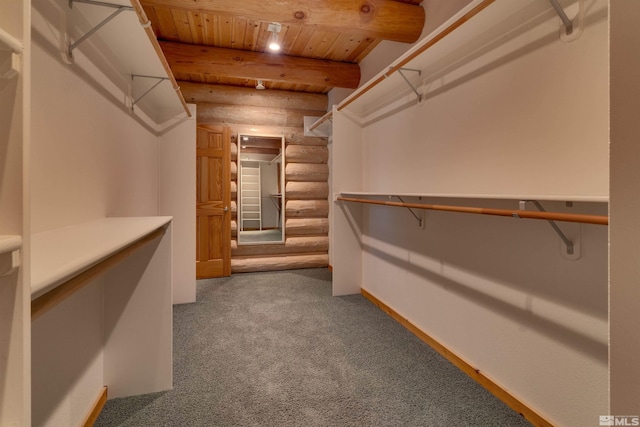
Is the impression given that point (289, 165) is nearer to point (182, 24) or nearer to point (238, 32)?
point (238, 32)

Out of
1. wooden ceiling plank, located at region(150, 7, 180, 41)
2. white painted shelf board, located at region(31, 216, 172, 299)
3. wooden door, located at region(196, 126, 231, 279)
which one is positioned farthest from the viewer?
wooden door, located at region(196, 126, 231, 279)

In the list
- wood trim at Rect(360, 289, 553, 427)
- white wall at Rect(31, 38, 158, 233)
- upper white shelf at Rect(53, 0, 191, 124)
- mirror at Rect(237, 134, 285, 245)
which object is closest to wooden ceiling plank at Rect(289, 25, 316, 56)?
mirror at Rect(237, 134, 285, 245)

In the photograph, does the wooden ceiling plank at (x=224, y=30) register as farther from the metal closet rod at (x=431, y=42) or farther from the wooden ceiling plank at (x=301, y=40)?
the metal closet rod at (x=431, y=42)

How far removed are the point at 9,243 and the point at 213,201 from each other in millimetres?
3757

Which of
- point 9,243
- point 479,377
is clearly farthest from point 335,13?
point 479,377

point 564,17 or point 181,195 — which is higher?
point 564,17

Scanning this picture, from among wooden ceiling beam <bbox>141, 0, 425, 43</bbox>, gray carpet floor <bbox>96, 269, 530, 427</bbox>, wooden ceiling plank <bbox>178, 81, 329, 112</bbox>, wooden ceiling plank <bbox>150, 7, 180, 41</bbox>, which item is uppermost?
wooden ceiling plank <bbox>150, 7, 180, 41</bbox>

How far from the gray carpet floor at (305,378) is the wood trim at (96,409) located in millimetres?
35

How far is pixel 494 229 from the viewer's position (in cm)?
179

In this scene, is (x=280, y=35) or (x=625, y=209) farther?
(x=280, y=35)

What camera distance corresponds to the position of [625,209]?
522 millimetres

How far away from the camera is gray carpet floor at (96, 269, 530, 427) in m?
1.60

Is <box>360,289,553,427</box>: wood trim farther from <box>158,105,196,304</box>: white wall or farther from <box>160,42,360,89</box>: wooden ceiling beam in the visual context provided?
<box>160,42,360,89</box>: wooden ceiling beam

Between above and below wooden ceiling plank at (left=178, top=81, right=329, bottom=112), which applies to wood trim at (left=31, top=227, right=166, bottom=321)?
below
